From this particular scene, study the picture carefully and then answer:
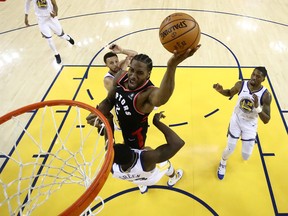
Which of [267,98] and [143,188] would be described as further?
[143,188]

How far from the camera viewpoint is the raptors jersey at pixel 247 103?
10.1 feet

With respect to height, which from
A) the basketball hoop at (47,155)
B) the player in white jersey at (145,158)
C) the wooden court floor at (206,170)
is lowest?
the wooden court floor at (206,170)

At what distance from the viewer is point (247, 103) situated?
10.1ft

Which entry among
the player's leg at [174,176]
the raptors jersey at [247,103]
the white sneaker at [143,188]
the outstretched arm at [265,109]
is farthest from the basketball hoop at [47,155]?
the outstretched arm at [265,109]

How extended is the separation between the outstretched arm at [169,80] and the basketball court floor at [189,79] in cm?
175

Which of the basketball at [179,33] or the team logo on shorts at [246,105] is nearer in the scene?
the basketball at [179,33]

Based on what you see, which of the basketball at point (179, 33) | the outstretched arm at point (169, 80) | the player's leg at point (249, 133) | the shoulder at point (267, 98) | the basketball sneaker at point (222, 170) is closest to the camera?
the outstretched arm at point (169, 80)

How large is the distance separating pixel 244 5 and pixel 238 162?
609 centimetres

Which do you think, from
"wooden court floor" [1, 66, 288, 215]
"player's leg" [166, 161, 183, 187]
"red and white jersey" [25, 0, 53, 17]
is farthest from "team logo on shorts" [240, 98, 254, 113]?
"red and white jersey" [25, 0, 53, 17]

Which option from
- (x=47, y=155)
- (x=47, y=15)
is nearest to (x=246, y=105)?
(x=47, y=155)

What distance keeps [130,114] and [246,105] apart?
4.88 ft

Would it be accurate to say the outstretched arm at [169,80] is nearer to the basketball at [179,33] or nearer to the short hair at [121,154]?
the basketball at [179,33]

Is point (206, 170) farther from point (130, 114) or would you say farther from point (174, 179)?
point (130, 114)

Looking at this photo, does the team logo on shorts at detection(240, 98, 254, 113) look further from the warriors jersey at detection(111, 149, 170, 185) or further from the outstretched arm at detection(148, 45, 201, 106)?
the outstretched arm at detection(148, 45, 201, 106)
